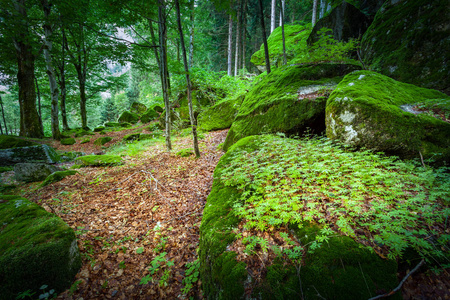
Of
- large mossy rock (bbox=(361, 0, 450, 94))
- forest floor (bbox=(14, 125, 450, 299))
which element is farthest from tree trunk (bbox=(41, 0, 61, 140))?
large mossy rock (bbox=(361, 0, 450, 94))

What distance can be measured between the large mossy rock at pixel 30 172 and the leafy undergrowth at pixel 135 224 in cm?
116

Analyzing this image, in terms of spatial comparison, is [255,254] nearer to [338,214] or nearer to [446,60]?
[338,214]

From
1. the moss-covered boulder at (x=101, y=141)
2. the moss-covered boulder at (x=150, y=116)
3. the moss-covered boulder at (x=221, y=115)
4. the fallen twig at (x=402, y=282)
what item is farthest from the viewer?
the moss-covered boulder at (x=150, y=116)

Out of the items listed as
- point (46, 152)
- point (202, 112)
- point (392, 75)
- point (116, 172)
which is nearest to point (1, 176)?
point (46, 152)

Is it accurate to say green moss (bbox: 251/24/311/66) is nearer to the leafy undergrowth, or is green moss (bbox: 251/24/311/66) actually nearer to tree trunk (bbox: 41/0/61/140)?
the leafy undergrowth

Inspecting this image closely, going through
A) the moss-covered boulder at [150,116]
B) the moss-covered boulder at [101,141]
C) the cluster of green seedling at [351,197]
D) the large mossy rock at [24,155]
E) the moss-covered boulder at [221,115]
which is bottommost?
the cluster of green seedling at [351,197]

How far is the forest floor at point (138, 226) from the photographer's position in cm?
239

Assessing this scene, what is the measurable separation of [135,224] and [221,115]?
761cm

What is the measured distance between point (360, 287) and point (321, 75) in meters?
6.64

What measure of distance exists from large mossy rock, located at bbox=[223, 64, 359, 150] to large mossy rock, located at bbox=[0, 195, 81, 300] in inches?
203

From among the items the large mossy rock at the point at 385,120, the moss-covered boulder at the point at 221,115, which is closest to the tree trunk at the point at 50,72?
the moss-covered boulder at the point at 221,115

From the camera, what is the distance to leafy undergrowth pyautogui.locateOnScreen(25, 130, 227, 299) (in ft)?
8.18

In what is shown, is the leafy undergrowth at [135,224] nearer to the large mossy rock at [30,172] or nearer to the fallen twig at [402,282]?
the large mossy rock at [30,172]

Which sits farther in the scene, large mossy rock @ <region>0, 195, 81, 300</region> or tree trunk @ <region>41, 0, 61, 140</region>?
tree trunk @ <region>41, 0, 61, 140</region>
